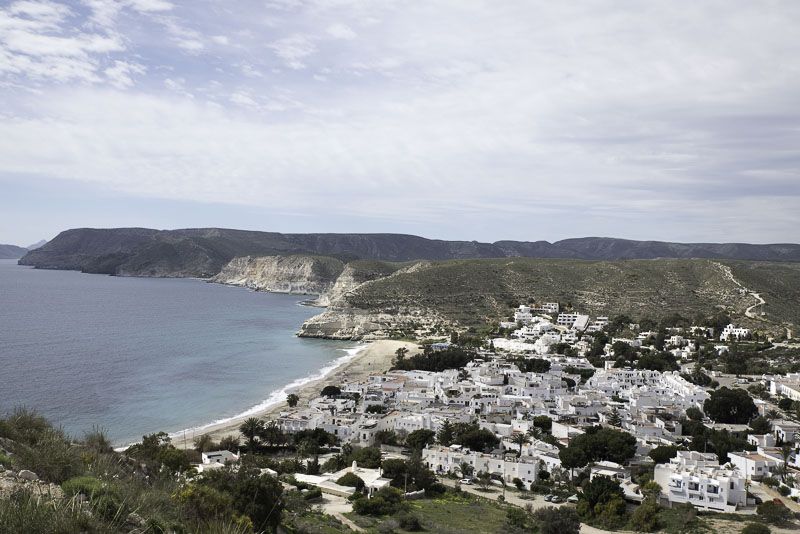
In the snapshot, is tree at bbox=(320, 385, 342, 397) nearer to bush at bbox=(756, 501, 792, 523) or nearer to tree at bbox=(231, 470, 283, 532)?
tree at bbox=(231, 470, 283, 532)

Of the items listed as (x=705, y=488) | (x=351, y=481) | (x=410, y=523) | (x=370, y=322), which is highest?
(x=370, y=322)

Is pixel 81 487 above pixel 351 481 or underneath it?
above

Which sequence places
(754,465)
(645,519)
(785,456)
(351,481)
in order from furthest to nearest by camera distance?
(785,456) < (754,465) < (351,481) < (645,519)

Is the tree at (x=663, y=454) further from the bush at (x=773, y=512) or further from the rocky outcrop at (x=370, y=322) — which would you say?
the rocky outcrop at (x=370, y=322)

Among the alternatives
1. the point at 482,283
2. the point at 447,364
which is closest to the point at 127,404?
the point at 447,364

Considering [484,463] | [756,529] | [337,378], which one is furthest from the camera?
[337,378]

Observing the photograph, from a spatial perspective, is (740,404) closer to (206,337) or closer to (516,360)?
(516,360)

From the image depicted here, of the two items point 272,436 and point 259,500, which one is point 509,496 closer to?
point 272,436

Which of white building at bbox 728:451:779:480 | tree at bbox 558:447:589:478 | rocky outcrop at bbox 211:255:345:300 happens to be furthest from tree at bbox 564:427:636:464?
rocky outcrop at bbox 211:255:345:300

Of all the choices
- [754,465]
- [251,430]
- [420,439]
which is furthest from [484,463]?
[251,430]
